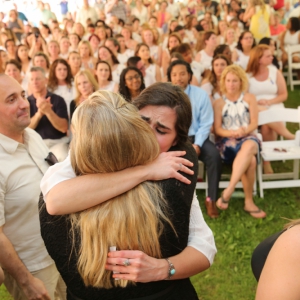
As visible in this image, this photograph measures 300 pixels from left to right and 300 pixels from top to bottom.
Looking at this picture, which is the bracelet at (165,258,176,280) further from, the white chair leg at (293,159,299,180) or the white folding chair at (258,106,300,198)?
the white chair leg at (293,159,299,180)

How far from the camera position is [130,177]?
1.05 meters

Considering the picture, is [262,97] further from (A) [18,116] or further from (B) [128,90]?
(A) [18,116]

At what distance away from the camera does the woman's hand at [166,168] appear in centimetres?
108

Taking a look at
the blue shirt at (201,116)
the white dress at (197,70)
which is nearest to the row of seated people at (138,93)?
the blue shirt at (201,116)

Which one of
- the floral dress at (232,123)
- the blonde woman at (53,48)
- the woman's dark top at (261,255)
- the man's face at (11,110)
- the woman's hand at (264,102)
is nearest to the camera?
the woman's dark top at (261,255)

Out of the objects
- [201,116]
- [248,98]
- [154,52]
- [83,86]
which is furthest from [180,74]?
[154,52]

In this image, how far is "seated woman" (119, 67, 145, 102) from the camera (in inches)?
165

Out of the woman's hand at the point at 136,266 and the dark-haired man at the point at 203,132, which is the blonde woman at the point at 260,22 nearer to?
the dark-haired man at the point at 203,132

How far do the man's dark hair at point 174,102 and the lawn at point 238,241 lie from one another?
5.49 ft

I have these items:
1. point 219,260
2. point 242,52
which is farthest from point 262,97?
point 219,260

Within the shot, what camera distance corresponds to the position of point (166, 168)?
1092mm

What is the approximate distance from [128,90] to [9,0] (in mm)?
11212

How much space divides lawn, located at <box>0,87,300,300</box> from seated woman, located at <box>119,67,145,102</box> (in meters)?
1.46

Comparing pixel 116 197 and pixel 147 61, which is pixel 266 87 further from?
pixel 116 197
